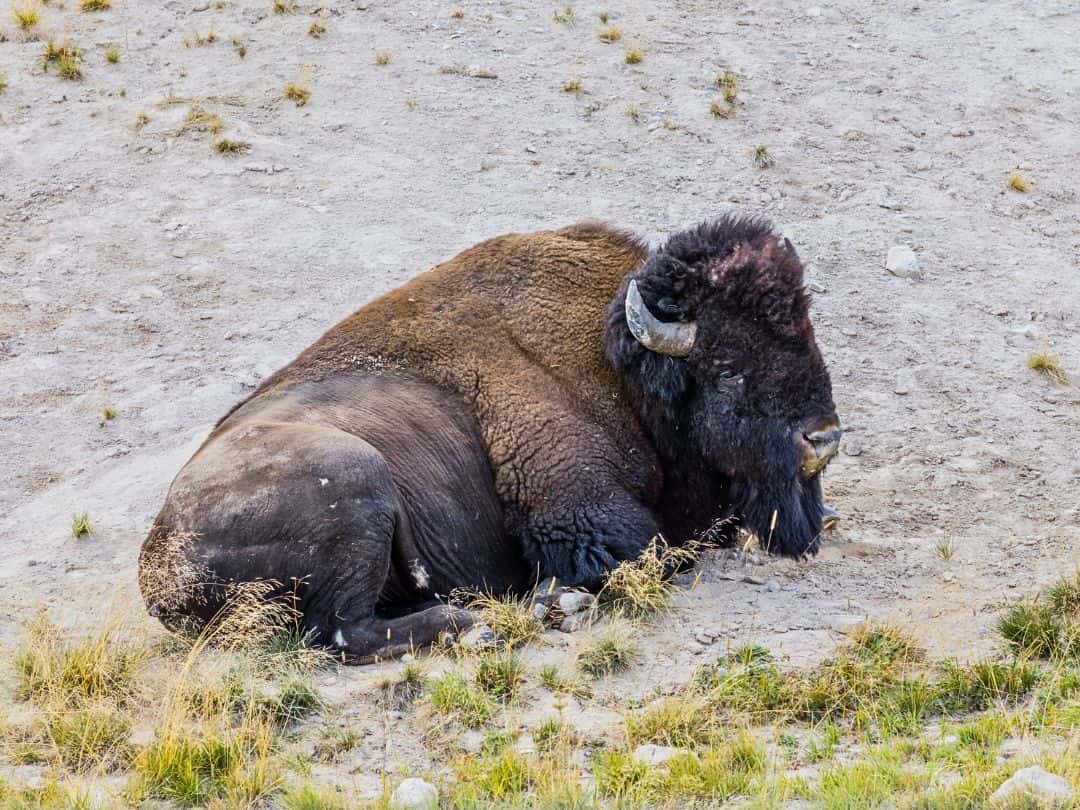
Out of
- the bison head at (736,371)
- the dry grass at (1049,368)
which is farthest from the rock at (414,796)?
the dry grass at (1049,368)

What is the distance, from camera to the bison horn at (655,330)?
7.26 m

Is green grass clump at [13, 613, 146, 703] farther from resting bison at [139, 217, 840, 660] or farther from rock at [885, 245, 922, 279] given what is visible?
rock at [885, 245, 922, 279]

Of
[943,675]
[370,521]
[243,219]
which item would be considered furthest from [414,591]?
[243,219]

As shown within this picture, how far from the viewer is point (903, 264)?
1105cm

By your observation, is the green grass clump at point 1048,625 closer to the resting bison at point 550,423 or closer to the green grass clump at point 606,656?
the resting bison at point 550,423

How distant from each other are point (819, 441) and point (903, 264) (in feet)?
14.1

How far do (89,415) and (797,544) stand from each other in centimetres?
521

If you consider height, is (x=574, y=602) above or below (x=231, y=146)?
below

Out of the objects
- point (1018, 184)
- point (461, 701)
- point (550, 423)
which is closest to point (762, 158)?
point (1018, 184)

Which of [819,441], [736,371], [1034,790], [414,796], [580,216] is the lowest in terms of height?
[414,796]

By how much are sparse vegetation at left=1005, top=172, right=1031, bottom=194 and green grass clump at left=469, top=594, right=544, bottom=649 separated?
7484 millimetres

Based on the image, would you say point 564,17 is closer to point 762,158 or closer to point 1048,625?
point 762,158

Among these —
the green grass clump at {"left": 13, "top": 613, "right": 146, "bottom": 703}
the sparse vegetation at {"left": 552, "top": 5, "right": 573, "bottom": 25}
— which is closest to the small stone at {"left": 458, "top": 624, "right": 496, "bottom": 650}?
the green grass clump at {"left": 13, "top": 613, "right": 146, "bottom": 703}

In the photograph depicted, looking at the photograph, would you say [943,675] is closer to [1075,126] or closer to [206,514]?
[206,514]
